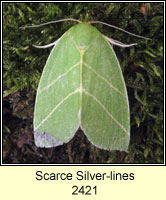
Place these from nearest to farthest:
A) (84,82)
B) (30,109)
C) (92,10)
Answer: (84,82) < (92,10) < (30,109)

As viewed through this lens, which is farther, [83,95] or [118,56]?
[118,56]

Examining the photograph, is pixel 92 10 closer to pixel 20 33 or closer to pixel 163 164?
pixel 20 33

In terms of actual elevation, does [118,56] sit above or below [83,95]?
above

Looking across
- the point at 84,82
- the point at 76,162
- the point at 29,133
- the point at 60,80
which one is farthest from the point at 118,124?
the point at 29,133

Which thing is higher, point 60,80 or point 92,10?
point 92,10
